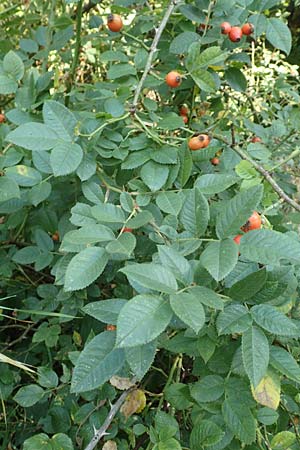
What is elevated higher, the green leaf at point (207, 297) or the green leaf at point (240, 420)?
the green leaf at point (207, 297)

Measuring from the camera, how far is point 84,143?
1.03 metres

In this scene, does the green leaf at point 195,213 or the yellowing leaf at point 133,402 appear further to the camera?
the yellowing leaf at point 133,402

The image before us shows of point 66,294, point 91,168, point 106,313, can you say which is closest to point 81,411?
point 66,294

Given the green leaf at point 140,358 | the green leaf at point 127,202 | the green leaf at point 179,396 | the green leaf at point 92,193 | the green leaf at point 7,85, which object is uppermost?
the green leaf at point 7,85

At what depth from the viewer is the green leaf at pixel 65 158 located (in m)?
0.92

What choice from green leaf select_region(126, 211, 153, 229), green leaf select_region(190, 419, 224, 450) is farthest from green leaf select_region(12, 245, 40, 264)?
green leaf select_region(190, 419, 224, 450)

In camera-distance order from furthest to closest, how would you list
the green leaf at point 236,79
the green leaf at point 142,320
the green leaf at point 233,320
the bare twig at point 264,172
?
the green leaf at point 236,79
the bare twig at point 264,172
the green leaf at point 233,320
the green leaf at point 142,320

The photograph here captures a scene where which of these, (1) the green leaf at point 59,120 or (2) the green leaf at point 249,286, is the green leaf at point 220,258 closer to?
(2) the green leaf at point 249,286

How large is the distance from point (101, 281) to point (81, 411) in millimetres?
372

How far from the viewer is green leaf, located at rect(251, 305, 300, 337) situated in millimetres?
711

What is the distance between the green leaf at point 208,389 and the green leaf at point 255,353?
155 millimetres

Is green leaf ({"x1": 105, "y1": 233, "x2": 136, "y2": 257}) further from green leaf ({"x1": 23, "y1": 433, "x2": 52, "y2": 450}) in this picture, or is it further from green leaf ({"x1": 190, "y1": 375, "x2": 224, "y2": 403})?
green leaf ({"x1": 23, "y1": 433, "x2": 52, "y2": 450})

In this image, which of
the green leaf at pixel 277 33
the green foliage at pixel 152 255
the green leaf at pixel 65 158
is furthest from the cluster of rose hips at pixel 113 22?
the green leaf at pixel 65 158

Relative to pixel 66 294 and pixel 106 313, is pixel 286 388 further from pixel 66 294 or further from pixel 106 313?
pixel 66 294
